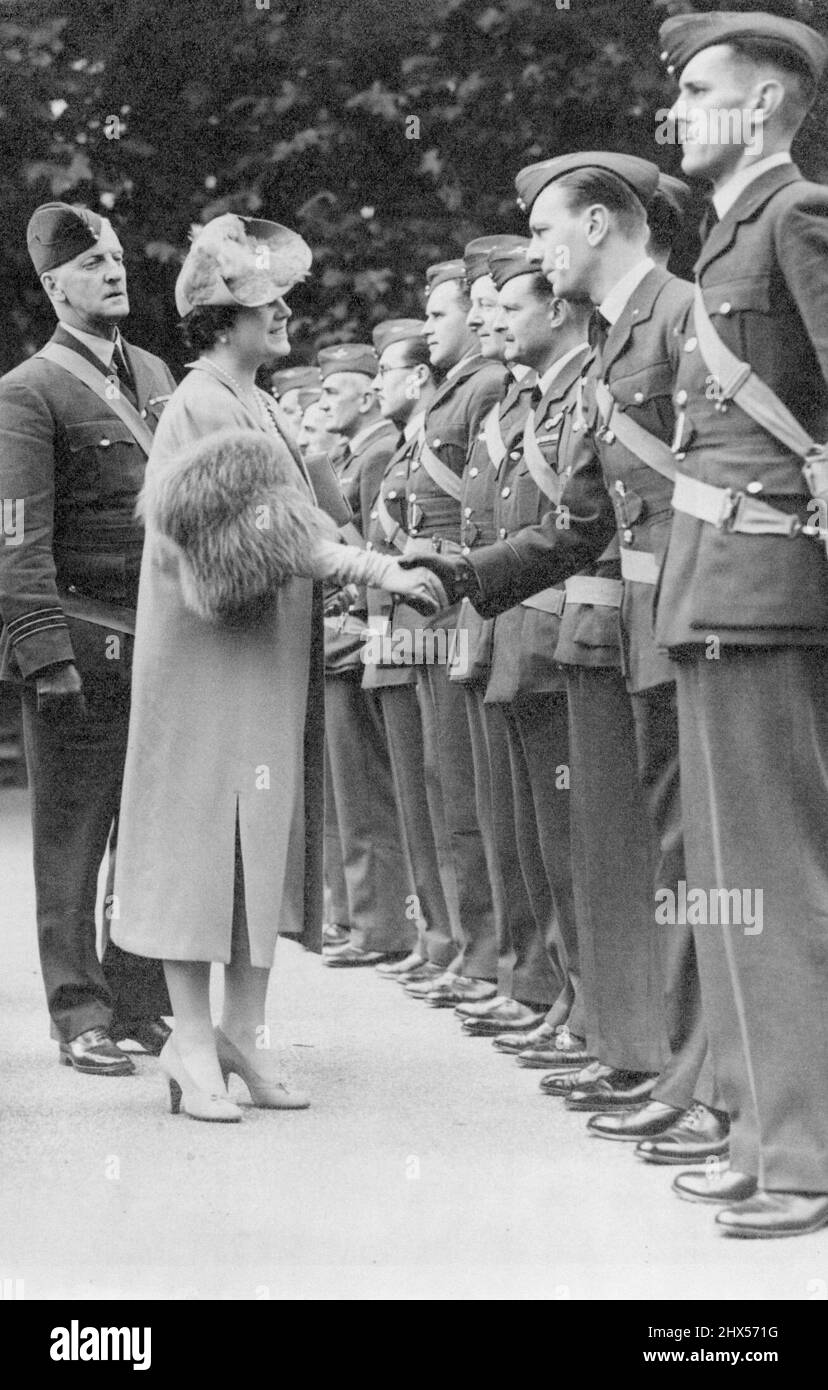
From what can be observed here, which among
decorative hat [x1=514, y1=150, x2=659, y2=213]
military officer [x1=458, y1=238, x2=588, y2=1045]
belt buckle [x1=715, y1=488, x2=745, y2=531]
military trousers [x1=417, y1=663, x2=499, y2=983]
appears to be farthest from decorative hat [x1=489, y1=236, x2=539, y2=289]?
belt buckle [x1=715, y1=488, x2=745, y2=531]

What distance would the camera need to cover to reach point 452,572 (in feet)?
20.0

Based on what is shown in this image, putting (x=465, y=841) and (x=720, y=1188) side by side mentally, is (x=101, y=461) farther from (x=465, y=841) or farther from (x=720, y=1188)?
(x=720, y=1188)

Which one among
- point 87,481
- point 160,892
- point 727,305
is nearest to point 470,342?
point 87,481

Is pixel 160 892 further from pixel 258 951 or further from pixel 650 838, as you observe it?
pixel 650 838

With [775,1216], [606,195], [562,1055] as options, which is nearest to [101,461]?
[606,195]

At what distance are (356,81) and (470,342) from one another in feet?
20.9

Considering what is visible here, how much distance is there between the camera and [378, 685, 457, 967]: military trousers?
8836 millimetres

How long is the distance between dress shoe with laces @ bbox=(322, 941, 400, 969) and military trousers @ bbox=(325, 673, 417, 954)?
1.1 inches

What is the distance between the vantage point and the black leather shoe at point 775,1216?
189 inches

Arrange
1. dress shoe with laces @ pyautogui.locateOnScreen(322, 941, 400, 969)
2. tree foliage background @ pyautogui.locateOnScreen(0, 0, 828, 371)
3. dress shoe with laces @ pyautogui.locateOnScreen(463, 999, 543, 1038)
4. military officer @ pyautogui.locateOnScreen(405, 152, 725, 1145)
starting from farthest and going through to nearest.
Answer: tree foliage background @ pyautogui.locateOnScreen(0, 0, 828, 371)
dress shoe with laces @ pyautogui.locateOnScreen(322, 941, 400, 969)
dress shoe with laces @ pyautogui.locateOnScreen(463, 999, 543, 1038)
military officer @ pyautogui.locateOnScreen(405, 152, 725, 1145)

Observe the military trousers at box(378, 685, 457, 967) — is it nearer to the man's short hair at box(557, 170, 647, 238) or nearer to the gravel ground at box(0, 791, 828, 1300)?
the gravel ground at box(0, 791, 828, 1300)

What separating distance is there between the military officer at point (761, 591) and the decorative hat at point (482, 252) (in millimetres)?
2665

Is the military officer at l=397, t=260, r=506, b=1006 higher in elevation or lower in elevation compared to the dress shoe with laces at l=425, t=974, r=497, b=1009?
higher

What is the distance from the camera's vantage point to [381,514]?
8969 mm
